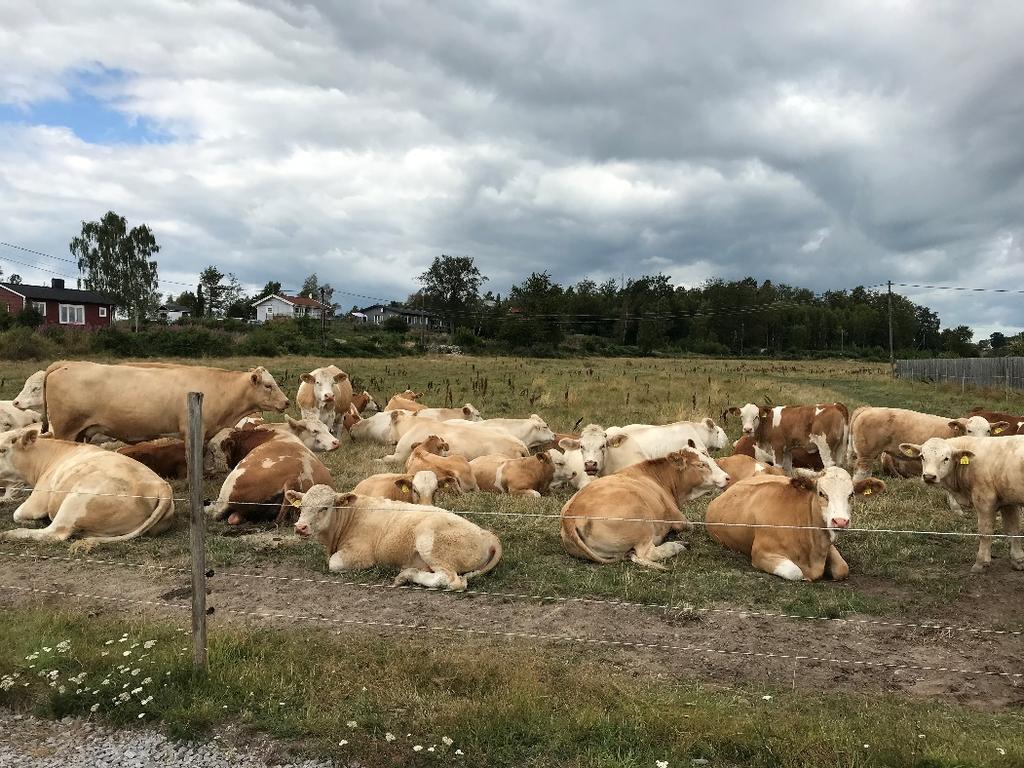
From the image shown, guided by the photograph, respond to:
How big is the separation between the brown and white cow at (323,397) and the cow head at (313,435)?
9.72ft

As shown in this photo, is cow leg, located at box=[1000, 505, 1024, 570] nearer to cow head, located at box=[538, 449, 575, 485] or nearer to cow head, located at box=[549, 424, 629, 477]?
cow head, located at box=[549, 424, 629, 477]

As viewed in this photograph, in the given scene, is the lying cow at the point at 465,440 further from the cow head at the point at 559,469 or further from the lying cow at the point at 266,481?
the lying cow at the point at 266,481

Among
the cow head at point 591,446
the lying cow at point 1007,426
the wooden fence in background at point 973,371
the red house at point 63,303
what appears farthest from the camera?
the red house at point 63,303

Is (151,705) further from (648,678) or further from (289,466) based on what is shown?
(289,466)

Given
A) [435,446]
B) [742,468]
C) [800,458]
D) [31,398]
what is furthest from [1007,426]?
[31,398]

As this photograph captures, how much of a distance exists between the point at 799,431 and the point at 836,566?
7.59 metres

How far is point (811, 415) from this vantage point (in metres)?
14.9

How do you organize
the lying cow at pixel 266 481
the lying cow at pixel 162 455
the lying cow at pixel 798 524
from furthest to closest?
1. the lying cow at pixel 162 455
2. the lying cow at pixel 266 481
3. the lying cow at pixel 798 524

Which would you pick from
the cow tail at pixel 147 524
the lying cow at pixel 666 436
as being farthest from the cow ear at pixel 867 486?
the cow tail at pixel 147 524

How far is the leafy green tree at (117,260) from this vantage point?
80.1 m

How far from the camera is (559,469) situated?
1196 cm

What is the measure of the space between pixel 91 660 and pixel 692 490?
711cm

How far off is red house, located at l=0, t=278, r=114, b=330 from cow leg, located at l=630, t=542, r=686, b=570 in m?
74.7

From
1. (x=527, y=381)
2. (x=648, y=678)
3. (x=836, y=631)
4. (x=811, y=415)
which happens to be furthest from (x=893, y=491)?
(x=527, y=381)
